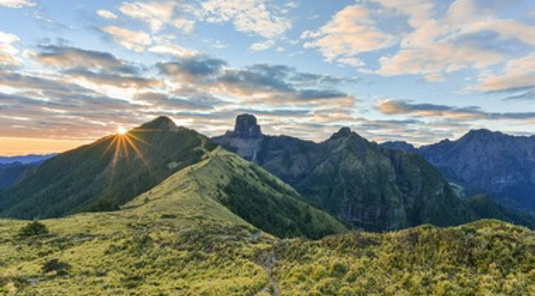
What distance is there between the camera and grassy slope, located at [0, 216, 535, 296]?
2989 cm

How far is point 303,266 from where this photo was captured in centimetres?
3706

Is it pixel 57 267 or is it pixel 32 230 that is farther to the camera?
pixel 32 230

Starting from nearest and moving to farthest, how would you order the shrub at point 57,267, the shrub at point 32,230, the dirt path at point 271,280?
the dirt path at point 271,280
the shrub at point 57,267
the shrub at point 32,230

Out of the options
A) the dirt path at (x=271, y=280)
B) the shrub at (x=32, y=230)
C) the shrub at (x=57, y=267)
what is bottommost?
the shrub at (x=32, y=230)

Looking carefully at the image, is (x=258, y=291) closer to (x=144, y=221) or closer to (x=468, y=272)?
(x=468, y=272)

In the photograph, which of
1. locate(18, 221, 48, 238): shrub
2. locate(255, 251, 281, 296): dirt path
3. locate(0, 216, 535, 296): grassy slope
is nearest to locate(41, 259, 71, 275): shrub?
locate(0, 216, 535, 296): grassy slope

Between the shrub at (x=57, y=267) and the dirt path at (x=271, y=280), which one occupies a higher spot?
the dirt path at (x=271, y=280)

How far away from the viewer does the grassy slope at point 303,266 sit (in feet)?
98.1

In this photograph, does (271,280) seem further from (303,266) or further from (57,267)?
(57,267)

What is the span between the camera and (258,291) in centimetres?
3322

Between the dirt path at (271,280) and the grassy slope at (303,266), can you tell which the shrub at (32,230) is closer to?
the grassy slope at (303,266)

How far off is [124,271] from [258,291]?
68.6ft

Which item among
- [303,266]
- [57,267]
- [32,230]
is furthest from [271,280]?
[32,230]

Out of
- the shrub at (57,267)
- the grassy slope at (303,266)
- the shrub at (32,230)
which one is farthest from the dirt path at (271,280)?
the shrub at (32,230)
